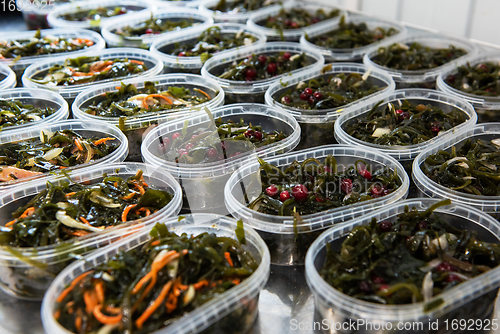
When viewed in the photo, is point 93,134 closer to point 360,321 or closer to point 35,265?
point 35,265

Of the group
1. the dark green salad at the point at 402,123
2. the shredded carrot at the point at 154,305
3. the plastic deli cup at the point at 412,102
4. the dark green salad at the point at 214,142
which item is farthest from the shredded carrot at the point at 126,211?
the dark green salad at the point at 402,123

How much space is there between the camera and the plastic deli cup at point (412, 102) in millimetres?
2396

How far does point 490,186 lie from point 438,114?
2.52 ft

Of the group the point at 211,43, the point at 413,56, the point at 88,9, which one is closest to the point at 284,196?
the point at 413,56

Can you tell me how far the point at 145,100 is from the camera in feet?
9.42

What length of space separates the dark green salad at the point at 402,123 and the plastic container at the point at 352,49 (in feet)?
3.02

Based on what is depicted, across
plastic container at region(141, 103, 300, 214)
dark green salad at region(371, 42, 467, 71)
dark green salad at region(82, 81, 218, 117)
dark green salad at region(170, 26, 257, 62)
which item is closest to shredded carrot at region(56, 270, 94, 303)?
plastic container at region(141, 103, 300, 214)

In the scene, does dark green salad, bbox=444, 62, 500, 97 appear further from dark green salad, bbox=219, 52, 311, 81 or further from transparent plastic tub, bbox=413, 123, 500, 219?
dark green salad, bbox=219, 52, 311, 81

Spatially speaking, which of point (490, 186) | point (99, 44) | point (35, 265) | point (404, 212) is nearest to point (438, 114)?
point (490, 186)

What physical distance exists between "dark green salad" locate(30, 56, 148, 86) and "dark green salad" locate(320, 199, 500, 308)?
2.36 m

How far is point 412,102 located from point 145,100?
6.26ft

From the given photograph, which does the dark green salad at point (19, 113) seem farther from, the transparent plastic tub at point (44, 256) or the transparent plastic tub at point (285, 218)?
the transparent plastic tub at point (285, 218)

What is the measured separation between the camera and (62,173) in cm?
221

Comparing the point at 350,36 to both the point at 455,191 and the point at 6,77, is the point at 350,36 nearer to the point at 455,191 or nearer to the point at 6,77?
the point at 455,191
